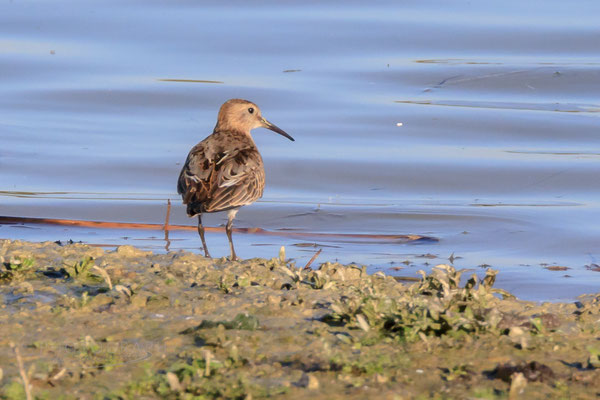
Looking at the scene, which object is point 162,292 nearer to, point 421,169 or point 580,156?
point 421,169

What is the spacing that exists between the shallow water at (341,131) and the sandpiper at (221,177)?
45 centimetres

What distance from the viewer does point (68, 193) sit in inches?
379

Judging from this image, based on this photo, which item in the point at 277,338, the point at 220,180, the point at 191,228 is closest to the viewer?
the point at 277,338

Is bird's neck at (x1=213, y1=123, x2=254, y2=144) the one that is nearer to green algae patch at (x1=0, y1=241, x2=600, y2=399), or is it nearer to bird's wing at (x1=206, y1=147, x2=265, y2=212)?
bird's wing at (x1=206, y1=147, x2=265, y2=212)

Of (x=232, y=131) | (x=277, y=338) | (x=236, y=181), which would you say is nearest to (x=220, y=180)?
(x=236, y=181)

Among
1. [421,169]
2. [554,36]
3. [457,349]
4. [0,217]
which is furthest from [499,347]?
[554,36]

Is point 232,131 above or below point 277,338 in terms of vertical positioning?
above

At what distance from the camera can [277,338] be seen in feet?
14.1

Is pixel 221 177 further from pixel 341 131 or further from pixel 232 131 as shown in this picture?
pixel 341 131

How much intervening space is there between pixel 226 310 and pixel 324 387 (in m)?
1.07

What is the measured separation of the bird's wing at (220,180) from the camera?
295 inches

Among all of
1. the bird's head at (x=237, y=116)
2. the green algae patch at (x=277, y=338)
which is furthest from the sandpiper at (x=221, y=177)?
the green algae patch at (x=277, y=338)

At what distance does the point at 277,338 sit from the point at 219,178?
3.43 meters

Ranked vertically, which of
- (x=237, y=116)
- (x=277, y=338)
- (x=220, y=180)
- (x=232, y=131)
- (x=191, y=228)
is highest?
(x=237, y=116)
